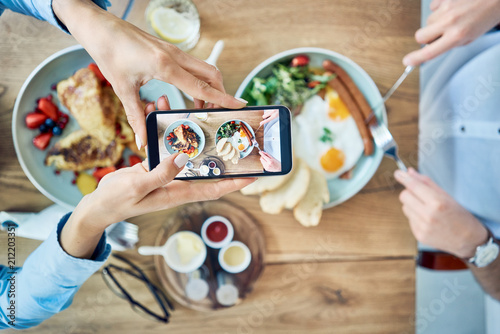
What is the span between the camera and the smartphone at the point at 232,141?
3.48 ft

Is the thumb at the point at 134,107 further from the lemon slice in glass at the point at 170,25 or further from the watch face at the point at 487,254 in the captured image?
the watch face at the point at 487,254

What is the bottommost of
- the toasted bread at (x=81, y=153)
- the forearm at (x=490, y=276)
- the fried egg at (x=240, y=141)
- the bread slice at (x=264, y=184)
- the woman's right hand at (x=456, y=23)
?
the forearm at (x=490, y=276)

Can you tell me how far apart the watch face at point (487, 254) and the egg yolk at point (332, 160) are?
2.30 feet

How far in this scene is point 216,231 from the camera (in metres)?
1.54

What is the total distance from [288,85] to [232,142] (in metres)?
0.54

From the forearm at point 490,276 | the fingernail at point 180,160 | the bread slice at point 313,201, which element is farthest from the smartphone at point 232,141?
the forearm at point 490,276

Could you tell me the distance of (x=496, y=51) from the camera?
4.73ft

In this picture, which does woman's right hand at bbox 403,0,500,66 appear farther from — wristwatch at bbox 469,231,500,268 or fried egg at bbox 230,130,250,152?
wristwatch at bbox 469,231,500,268

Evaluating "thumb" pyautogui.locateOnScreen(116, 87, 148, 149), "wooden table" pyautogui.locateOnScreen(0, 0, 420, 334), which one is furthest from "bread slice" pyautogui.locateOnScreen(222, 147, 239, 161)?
"wooden table" pyautogui.locateOnScreen(0, 0, 420, 334)

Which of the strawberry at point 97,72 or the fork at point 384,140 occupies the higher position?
the strawberry at point 97,72

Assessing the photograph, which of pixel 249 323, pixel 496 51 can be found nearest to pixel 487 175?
pixel 496 51

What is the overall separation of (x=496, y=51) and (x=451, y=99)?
10.0 inches

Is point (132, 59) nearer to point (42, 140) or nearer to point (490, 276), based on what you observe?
point (42, 140)

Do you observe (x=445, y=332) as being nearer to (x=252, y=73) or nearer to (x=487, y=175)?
(x=487, y=175)
